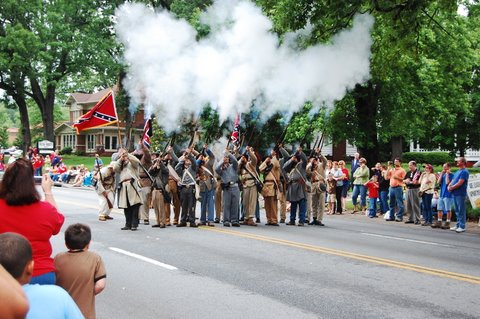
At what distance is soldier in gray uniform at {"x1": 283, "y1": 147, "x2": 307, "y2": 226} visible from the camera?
15.5 metres

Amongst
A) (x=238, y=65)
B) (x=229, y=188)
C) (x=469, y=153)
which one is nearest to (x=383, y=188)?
(x=238, y=65)

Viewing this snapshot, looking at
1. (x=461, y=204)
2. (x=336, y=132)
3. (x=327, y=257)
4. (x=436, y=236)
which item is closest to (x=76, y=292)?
(x=327, y=257)

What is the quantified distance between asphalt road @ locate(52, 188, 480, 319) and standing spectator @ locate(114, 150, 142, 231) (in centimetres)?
38

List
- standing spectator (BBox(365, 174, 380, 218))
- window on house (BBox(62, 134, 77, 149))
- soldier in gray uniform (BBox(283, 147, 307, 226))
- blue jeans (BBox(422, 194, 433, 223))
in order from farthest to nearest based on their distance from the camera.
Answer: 1. window on house (BBox(62, 134, 77, 149))
2. standing spectator (BBox(365, 174, 380, 218))
3. blue jeans (BBox(422, 194, 433, 223))
4. soldier in gray uniform (BBox(283, 147, 307, 226))

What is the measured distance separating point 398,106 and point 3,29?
136 feet

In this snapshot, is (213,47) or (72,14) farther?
(72,14)

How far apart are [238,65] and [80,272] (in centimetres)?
1407

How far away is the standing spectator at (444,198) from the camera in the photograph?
15484 mm

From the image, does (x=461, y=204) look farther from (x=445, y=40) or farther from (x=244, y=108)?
(x=445, y=40)

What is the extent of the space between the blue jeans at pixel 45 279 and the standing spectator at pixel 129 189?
30.0 feet

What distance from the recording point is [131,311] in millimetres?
6824

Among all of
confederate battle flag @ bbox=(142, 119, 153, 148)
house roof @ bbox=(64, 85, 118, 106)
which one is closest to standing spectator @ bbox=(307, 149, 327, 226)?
confederate battle flag @ bbox=(142, 119, 153, 148)

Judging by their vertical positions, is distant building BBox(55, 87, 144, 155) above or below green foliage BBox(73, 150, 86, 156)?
above

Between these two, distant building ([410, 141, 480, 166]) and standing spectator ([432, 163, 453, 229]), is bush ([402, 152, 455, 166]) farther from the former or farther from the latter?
standing spectator ([432, 163, 453, 229])
